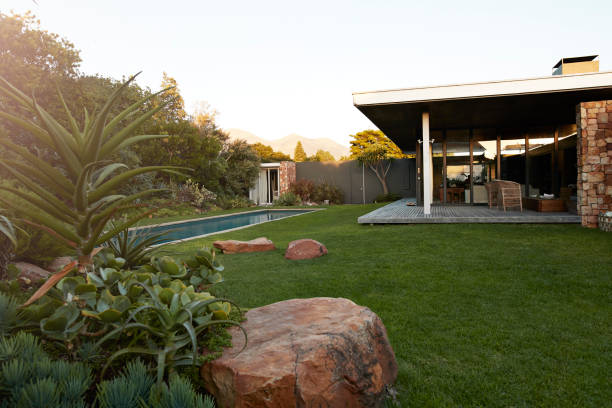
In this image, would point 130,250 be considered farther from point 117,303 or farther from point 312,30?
point 312,30

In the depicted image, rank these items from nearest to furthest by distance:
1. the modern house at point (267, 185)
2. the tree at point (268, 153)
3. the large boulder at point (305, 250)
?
1. the large boulder at point (305, 250)
2. the modern house at point (267, 185)
3. the tree at point (268, 153)

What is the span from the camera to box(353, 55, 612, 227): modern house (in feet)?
25.5

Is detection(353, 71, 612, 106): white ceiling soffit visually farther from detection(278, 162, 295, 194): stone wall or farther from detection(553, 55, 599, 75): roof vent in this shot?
detection(278, 162, 295, 194): stone wall

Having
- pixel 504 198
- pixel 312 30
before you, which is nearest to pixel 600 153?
pixel 504 198

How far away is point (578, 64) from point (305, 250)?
13489 millimetres

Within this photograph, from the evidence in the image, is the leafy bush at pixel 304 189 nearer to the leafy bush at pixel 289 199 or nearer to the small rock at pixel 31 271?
the leafy bush at pixel 289 199

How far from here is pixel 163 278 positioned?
168 cm

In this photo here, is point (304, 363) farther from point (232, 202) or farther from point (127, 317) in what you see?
point (232, 202)

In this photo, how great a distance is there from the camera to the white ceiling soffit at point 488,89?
27.2ft

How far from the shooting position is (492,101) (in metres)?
9.52

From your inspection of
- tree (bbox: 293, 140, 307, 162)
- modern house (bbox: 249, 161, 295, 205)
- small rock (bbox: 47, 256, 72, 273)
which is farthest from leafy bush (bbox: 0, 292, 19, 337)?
tree (bbox: 293, 140, 307, 162)

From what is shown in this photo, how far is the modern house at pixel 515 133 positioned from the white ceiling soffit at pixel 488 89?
0.02 metres

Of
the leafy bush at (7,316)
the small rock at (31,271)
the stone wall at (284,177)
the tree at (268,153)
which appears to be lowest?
the small rock at (31,271)

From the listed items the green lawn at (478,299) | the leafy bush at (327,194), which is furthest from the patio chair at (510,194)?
the leafy bush at (327,194)
